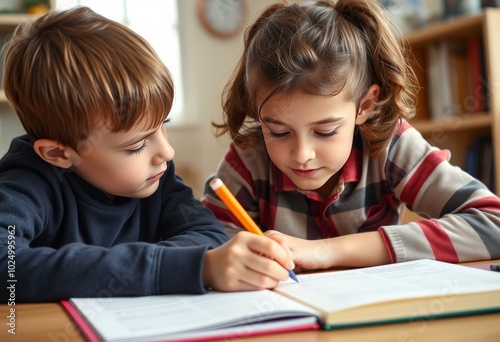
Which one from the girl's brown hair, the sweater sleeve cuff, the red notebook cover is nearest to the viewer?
the red notebook cover

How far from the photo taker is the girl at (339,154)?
3.28 ft

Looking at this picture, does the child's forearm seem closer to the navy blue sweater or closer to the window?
the navy blue sweater

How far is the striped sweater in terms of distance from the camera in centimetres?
100

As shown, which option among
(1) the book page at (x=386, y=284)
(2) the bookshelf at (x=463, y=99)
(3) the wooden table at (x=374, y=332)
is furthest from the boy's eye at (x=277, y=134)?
(2) the bookshelf at (x=463, y=99)

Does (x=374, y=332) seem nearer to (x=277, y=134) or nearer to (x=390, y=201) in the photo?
(x=277, y=134)

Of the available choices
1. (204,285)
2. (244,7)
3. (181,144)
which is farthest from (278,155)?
(244,7)

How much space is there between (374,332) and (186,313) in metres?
0.19

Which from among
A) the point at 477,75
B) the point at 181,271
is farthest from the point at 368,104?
the point at 477,75

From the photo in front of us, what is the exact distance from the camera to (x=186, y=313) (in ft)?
2.17

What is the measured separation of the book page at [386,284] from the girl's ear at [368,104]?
356mm

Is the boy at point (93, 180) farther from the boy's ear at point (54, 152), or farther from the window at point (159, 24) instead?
the window at point (159, 24)

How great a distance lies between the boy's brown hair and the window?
2974mm

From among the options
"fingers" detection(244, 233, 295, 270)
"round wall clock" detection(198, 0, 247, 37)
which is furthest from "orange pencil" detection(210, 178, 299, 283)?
"round wall clock" detection(198, 0, 247, 37)

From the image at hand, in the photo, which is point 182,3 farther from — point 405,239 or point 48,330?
point 48,330
